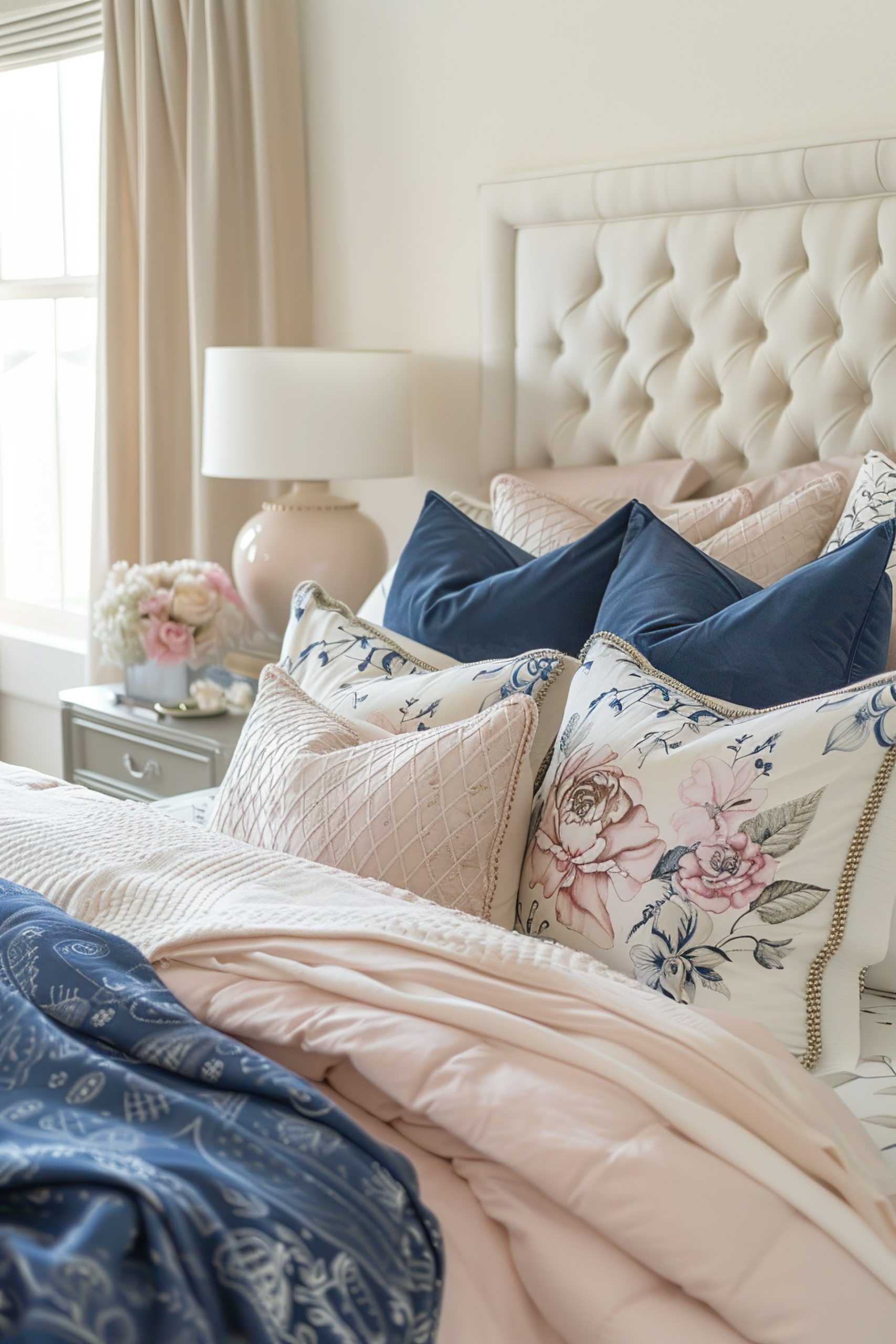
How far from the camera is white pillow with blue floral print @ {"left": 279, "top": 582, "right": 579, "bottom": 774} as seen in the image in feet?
4.84

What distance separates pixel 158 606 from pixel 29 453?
5.69ft

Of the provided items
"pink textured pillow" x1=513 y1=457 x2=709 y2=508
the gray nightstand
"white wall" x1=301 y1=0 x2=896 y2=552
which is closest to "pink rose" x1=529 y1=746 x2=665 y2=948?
"pink textured pillow" x1=513 y1=457 x2=709 y2=508

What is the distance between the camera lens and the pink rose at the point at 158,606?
2588 mm

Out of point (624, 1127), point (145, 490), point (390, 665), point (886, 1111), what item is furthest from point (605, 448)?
point (624, 1127)

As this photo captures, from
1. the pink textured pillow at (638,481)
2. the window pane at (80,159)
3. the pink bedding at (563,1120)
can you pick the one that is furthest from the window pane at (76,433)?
the pink bedding at (563,1120)

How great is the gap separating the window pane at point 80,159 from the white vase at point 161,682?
5.23 ft

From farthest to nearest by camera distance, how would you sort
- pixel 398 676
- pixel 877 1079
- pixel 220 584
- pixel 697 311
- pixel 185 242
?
pixel 185 242 < pixel 220 584 < pixel 697 311 < pixel 398 676 < pixel 877 1079

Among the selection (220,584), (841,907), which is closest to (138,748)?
(220,584)

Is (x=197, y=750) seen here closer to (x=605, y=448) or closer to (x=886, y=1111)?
(x=605, y=448)

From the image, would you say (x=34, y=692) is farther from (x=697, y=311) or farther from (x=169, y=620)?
(x=697, y=311)

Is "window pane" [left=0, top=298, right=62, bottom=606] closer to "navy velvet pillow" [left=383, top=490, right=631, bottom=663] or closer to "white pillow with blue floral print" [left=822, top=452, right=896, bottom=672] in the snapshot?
"navy velvet pillow" [left=383, top=490, right=631, bottom=663]

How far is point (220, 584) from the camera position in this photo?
2695mm

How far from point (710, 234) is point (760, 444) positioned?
0.40 metres

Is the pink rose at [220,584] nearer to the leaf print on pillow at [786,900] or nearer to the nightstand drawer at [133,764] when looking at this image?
the nightstand drawer at [133,764]
